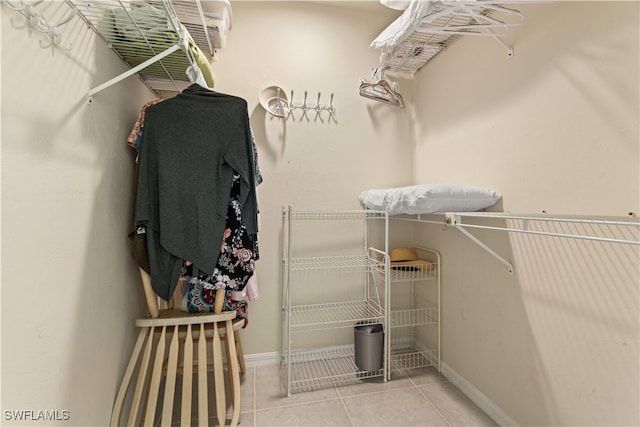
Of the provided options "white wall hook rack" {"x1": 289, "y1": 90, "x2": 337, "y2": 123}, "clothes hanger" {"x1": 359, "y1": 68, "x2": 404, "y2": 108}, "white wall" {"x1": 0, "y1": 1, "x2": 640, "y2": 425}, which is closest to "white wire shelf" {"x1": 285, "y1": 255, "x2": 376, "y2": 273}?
"white wall" {"x1": 0, "y1": 1, "x2": 640, "y2": 425}

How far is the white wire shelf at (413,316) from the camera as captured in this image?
2.12 m

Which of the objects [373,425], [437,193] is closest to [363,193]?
[437,193]

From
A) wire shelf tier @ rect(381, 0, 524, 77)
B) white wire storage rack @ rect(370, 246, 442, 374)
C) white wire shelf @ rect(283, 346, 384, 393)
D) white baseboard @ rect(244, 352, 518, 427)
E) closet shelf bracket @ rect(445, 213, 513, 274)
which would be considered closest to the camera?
wire shelf tier @ rect(381, 0, 524, 77)

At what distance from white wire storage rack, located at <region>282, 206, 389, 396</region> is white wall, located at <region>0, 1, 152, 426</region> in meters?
1.07

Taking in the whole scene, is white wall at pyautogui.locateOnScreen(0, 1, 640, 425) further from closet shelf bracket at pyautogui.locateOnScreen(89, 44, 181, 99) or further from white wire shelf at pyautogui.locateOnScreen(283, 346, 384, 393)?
white wire shelf at pyautogui.locateOnScreen(283, 346, 384, 393)

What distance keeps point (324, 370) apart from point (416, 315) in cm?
82

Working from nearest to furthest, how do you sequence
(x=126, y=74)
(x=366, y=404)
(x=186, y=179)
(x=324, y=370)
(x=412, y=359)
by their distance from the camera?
(x=126, y=74) < (x=186, y=179) < (x=366, y=404) < (x=324, y=370) < (x=412, y=359)

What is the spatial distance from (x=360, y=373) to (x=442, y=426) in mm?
572

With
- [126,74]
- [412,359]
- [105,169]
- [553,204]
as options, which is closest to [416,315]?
[412,359]

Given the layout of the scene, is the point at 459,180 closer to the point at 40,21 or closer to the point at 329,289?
the point at 329,289

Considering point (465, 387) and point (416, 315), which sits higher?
point (416, 315)

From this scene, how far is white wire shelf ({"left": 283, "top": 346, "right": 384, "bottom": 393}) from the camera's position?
6.04 ft

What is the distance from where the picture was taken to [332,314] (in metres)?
2.15

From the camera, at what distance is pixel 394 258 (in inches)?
83.0
